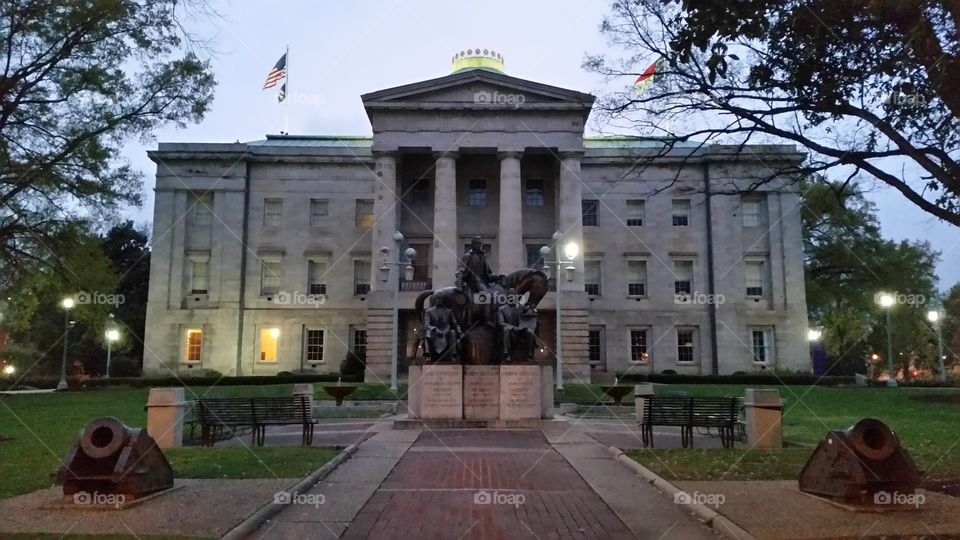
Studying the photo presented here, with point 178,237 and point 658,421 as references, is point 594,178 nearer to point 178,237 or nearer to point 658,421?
point 178,237

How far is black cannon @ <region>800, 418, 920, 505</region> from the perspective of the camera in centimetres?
977

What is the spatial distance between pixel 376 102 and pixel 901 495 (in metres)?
44.9

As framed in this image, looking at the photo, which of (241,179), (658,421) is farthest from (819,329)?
(658,421)

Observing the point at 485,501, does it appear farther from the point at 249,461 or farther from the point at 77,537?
the point at 249,461

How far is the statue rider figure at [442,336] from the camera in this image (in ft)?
70.3

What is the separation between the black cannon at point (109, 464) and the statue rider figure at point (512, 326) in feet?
39.5

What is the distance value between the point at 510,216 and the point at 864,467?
40.4m

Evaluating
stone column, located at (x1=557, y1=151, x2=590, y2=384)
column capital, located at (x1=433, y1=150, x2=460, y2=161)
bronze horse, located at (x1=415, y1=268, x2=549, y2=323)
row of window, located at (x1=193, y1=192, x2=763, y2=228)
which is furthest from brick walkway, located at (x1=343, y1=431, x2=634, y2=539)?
row of window, located at (x1=193, y1=192, x2=763, y2=228)

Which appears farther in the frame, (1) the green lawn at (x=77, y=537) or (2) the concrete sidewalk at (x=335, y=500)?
(2) the concrete sidewalk at (x=335, y=500)

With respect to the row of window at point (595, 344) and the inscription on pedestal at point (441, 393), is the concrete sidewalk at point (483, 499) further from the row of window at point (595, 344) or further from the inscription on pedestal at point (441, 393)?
the row of window at point (595, 344)

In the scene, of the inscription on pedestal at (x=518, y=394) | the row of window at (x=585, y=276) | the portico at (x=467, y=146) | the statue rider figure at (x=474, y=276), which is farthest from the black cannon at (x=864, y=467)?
the row of window at (x=585, y=276)

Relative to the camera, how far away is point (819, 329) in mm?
68875

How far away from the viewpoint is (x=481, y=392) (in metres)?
21.3

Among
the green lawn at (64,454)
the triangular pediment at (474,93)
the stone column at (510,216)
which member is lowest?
the green lawn at (64,454)
